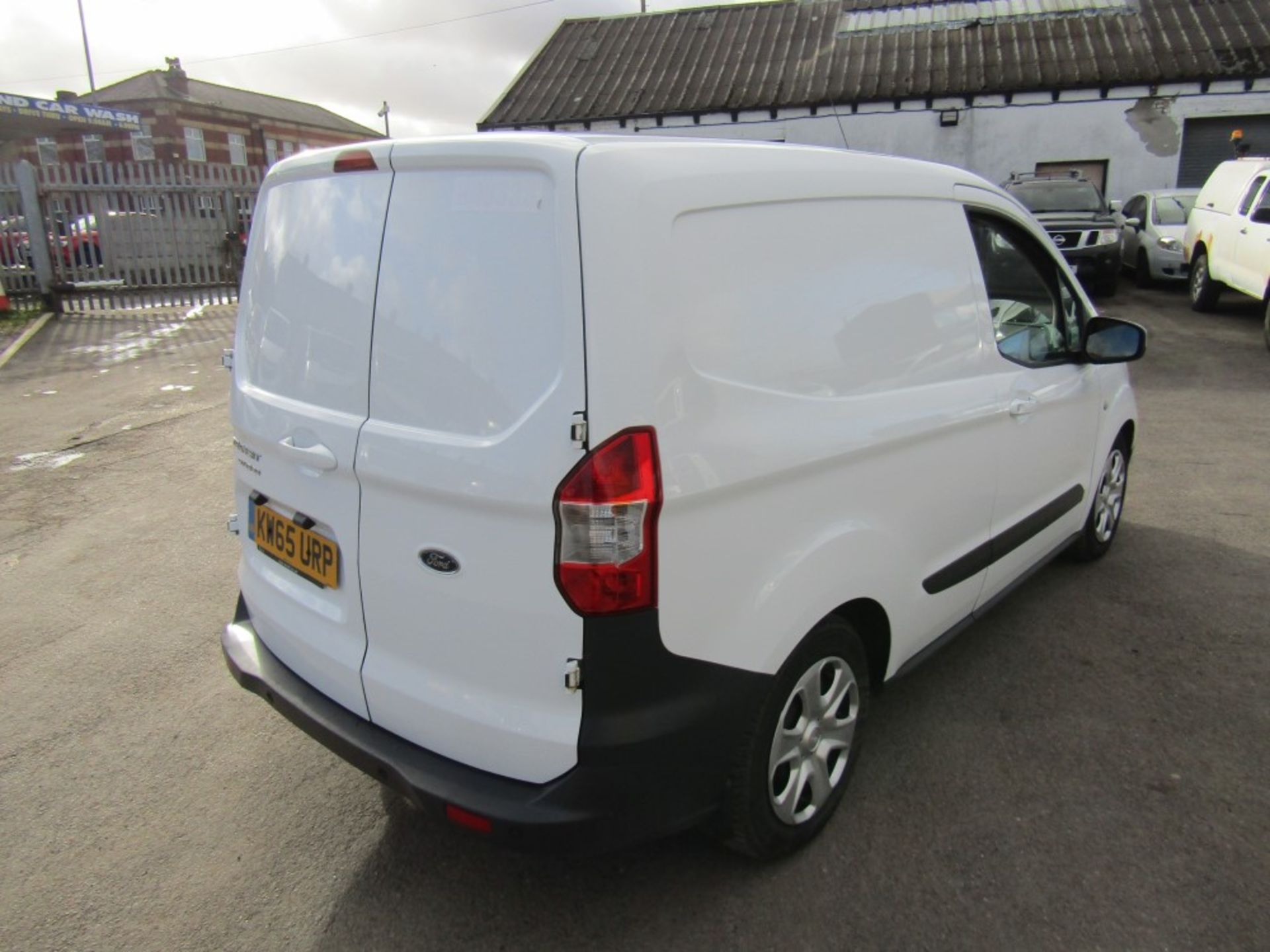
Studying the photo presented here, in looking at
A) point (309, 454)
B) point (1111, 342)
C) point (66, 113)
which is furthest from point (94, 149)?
point (1111, 342)

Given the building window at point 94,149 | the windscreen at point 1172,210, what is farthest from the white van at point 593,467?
the building window at point 94,149

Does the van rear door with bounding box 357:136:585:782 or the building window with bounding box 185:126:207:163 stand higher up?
the building window with bounding box 185:126:207:163

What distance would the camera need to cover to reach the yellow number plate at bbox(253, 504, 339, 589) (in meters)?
2.41

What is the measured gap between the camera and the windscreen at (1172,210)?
47.2 feet

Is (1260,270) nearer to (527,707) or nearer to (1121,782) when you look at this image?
(1121,782)

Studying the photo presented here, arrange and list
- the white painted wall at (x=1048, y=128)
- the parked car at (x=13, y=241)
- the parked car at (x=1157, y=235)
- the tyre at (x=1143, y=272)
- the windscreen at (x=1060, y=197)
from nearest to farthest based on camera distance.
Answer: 1. the parked car at (x=13, y=241)
2. the windscreen at (x=1060, y=197)
3. the parked car at (x=1157, y=235)
4. the tyre at (x=1143, y=272)
5. the white painted wall at (x=1048, y=128)

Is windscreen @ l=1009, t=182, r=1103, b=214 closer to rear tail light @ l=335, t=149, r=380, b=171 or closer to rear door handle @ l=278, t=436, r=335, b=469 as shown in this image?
rear tail light @ l=335, t=149, r=380, b=171

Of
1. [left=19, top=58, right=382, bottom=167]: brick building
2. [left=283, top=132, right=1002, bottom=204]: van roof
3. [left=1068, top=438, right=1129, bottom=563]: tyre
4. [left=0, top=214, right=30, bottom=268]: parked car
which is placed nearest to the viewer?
[left=283, top=132, right=1002, bottom=204]: van roof

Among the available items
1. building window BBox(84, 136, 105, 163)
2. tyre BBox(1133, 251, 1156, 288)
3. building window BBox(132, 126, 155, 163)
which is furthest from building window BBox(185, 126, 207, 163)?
tyre BBox(1133, 251, 1156, 288)

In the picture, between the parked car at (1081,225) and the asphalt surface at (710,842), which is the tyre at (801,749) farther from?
the parked car at (1081,225)

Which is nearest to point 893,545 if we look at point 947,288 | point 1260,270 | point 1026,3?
point 947,288

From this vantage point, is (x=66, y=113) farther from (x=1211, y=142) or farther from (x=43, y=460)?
(x=1211, y=142)

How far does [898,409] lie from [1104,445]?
2.15 meters

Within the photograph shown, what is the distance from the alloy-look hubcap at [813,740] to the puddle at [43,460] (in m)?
6.13
